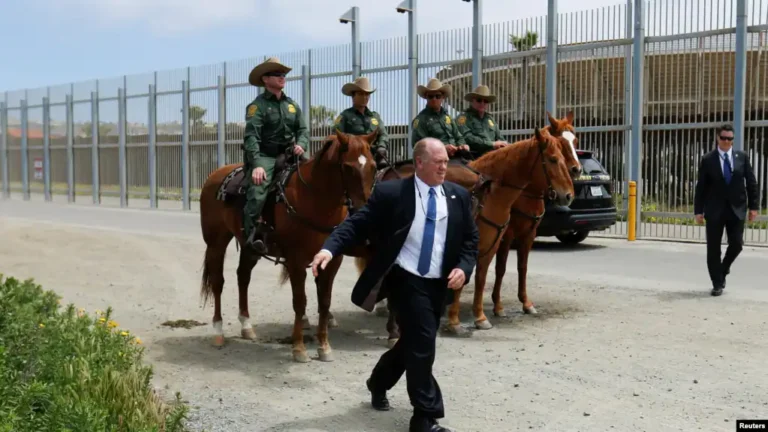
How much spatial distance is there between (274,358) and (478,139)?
3.86m

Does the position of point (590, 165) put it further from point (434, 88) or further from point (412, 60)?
point (412, 60)

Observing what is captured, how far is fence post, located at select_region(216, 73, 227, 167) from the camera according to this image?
28.8m

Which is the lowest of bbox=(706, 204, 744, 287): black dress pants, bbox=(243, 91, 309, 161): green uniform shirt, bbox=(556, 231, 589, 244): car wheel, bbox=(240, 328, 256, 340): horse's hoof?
bbox=(240, 328, 256, 340): horse's hoof

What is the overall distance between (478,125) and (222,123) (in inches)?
815

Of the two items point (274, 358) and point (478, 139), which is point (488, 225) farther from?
point (274, 358)

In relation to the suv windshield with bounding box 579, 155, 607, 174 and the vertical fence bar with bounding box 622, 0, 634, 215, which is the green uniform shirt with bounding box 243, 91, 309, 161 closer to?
the suv windshield with bounding box 579, 155, 607, 174

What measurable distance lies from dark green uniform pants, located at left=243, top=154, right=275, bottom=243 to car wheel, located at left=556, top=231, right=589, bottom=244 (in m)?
10.4

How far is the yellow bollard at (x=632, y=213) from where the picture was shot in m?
17.4

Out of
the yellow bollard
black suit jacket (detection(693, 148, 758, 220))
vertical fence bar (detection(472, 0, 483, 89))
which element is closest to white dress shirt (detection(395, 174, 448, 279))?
black suit jacket (detection(693, 148, 758, 220))

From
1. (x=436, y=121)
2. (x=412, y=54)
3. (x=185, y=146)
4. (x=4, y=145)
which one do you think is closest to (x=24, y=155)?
(x=4, y=145)

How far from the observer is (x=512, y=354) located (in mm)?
7117

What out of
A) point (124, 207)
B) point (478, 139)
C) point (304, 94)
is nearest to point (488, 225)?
point (478, 139)

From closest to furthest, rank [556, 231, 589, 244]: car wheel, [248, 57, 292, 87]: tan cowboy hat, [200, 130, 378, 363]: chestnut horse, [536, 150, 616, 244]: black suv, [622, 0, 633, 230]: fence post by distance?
[200, 130, 378, 363]: chestnut horse, [248, 57, 292, 87]: tan cowboy hat, [536, 150, 616, 244]: black suv, [556, 231, 589, 244]: car wheel, [622, 0, 633, 230]: fence post

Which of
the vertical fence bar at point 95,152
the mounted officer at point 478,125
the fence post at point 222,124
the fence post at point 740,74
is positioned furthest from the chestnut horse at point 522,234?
the vertical fence bar at point 95,152
